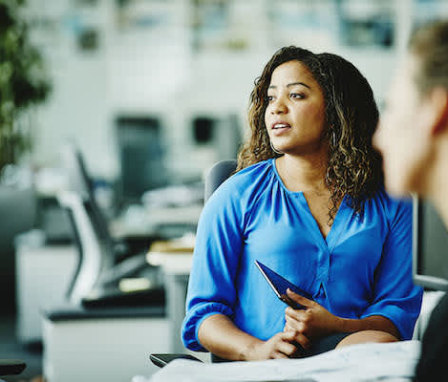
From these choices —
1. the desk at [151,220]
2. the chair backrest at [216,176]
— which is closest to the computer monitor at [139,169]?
the desk at [151,220]

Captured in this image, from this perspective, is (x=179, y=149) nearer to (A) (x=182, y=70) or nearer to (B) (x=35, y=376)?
(A) (x=182, y=70)

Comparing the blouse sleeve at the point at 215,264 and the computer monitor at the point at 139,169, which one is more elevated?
the blouse sleeve at the point at 215,264

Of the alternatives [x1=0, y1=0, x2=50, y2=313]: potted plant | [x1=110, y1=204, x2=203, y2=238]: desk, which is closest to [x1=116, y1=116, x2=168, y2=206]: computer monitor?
[x1=110, y1=204, x2=203, y2=238]: desk

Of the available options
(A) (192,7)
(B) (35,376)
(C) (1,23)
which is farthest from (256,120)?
(A) (192,7)

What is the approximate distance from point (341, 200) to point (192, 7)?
24.7ft

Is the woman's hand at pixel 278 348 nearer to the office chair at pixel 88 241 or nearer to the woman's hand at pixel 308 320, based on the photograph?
the woman's hand at pixel 308 320

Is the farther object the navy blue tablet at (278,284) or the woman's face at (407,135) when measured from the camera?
the navy blue tablet at (278,284)

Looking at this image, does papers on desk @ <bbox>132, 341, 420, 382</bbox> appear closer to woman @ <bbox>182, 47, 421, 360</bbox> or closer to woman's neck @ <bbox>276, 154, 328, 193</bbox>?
woman @ <bbox>182, 47, 421, 360</bbox>

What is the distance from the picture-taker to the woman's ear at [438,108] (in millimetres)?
783

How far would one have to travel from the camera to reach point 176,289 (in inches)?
92.4

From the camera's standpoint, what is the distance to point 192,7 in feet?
28.4

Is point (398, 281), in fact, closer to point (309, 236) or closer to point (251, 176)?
point (309, 236)

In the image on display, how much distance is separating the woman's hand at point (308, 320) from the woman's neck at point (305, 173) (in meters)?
0.29

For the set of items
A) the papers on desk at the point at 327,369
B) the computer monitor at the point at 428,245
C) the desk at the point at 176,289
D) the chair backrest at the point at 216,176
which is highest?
the chair backrest at the point at 216,176
